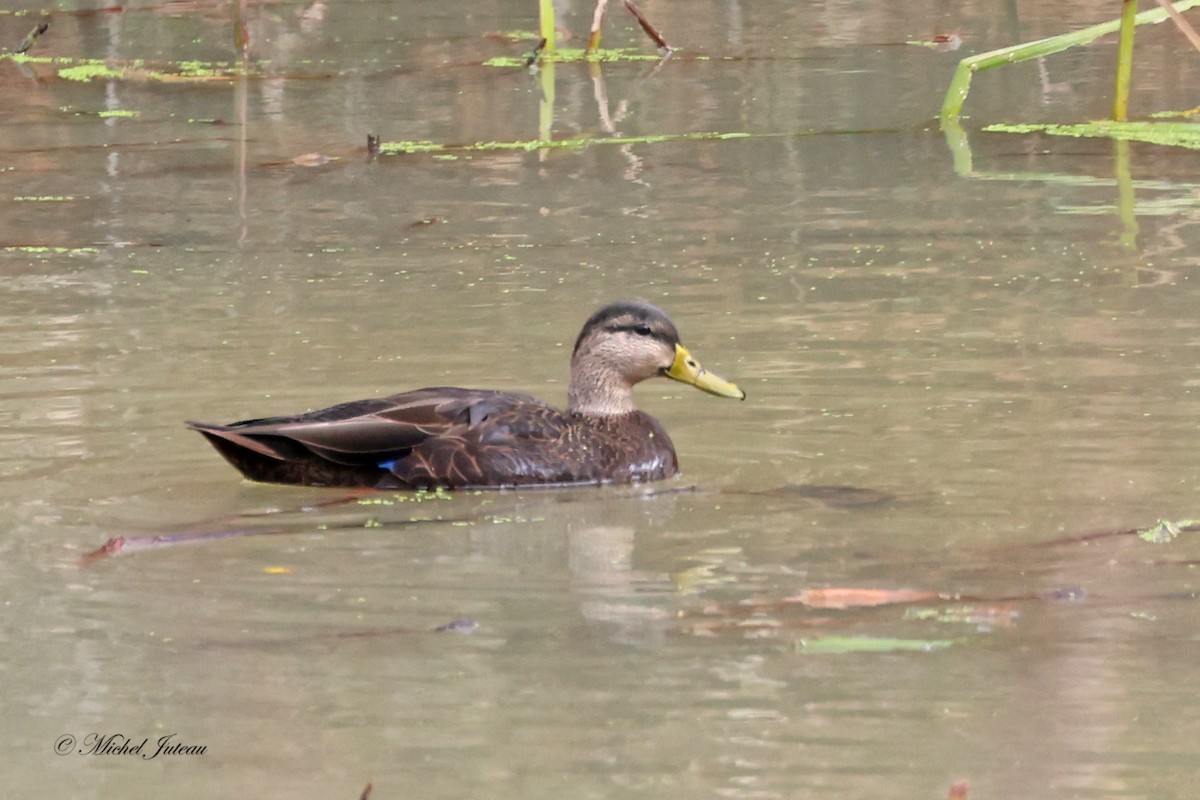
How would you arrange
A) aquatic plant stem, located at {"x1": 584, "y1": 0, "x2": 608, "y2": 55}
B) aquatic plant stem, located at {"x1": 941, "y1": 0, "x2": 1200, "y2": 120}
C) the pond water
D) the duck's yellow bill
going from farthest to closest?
aquatic plant stem, located at {"x1": 584, "y1": 0, "x2": 608, "y2": 55}, aquatic plant stem, located at {"x1": 941, "y1": 0, "x2": 1200, "y2": 120}, the duck's yellow bill, the pond water

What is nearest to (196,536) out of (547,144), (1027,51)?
(1027,51)

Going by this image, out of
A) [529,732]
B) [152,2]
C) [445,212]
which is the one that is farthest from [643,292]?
[152,2]

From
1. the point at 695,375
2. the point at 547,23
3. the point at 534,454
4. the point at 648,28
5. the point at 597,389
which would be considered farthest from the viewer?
the point at 648,28

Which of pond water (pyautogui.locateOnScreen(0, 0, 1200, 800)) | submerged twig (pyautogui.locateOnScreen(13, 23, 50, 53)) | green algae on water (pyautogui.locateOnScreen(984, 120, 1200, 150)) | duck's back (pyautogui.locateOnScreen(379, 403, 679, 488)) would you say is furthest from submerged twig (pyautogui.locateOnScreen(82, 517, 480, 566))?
submerged twig (pyautogui.locateOnScreen(13, 23, 50, 53))

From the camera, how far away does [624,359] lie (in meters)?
7.18

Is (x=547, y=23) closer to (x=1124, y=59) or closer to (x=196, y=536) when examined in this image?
(x=1124, y=59)

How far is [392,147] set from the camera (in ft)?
40.4

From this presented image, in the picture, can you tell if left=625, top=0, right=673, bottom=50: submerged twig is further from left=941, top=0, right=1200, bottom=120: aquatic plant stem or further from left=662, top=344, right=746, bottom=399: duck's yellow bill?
left=662, top=344, right=746, bottom=399: duck's yellow bill

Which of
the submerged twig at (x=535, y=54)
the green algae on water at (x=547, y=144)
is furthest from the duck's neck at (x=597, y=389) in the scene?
the submerged twig at (x=535, y=54)

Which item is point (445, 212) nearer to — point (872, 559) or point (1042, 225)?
point (1042, 225)

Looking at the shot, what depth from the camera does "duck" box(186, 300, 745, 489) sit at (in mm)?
6688

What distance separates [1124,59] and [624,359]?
5337mm

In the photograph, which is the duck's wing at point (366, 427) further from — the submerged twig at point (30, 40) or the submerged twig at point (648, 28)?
the submerged twig at point (30, 40)

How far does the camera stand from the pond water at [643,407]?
4.33 metres
